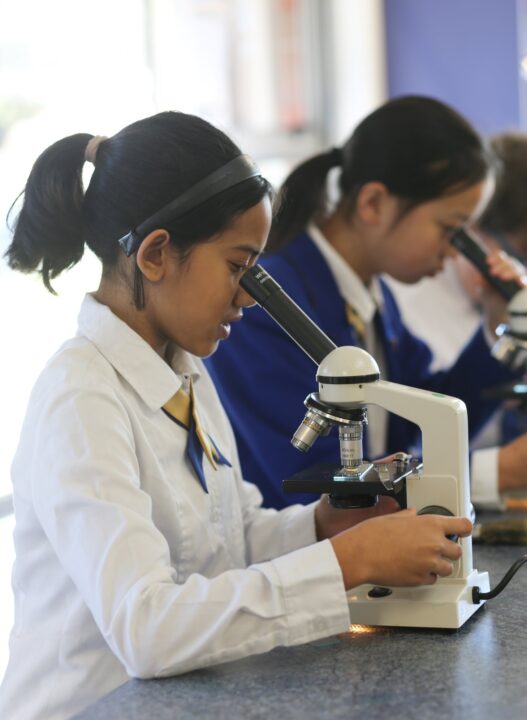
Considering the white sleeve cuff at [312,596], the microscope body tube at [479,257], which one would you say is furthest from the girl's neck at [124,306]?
the microscope body tube at [479,257]

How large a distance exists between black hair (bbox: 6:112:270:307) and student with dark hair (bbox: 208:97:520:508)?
620mm

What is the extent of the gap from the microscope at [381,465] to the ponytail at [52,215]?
261 millimetres

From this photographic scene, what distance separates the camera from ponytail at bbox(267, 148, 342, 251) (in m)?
2.19

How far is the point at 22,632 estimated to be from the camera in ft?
4.31

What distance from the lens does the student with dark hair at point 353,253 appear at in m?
1.99

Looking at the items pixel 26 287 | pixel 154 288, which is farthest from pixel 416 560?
pixel 26 287

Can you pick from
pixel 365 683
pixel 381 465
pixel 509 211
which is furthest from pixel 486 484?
pixel 509 211

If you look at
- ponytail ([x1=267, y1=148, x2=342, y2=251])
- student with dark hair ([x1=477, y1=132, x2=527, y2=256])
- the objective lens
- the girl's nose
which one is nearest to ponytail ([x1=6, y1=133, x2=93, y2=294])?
the girl's nose

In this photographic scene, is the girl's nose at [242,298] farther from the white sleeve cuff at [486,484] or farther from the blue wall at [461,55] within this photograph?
the blue wall at [461,55]

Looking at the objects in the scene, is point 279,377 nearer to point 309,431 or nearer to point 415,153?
point 415,153

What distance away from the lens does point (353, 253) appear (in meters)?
2.22

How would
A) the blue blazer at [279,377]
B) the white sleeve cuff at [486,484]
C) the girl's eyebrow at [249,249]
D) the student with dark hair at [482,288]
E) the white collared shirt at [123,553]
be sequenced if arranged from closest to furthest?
1. the white collared shirt at [123,553]
2. the girl's eyebrow at [249,249]
3. the white sleeve cuff at [486,484]
4. the blue blazer at [279,377]
5. the student with dark hair at [482,288]

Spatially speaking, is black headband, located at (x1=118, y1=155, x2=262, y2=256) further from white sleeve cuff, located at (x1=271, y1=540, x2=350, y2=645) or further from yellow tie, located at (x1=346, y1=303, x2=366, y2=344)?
yellow tie, located at (x1=346, y1=303, x2=366, y2=344)

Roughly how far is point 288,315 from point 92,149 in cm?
36
